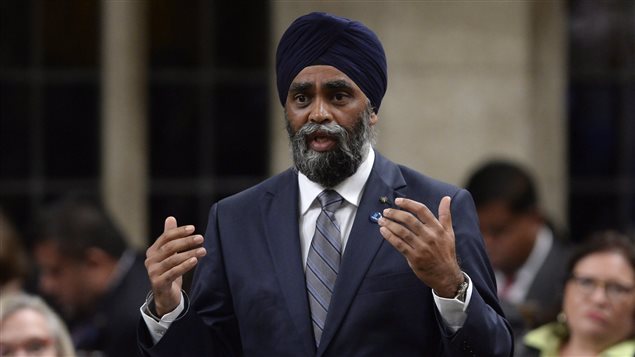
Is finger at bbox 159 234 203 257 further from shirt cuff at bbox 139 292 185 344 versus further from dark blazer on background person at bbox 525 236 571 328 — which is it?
dark blazer on background person at bbox 525 236 571 328

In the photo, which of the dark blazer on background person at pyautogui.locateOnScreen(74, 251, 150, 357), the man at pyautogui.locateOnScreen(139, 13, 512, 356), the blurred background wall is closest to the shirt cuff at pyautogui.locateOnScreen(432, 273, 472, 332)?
the man at pyautogui.locateOnScreen(139, 13, 512, 356)

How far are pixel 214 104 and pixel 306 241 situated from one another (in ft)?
23.6

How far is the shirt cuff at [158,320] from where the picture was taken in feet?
15.5

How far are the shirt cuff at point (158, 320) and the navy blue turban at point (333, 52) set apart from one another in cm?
A: 65

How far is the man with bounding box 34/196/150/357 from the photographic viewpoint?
8.38m

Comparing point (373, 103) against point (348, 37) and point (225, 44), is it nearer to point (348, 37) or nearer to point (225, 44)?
point (348, 37)

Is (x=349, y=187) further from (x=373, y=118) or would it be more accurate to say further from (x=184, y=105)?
(x=184, y=105)

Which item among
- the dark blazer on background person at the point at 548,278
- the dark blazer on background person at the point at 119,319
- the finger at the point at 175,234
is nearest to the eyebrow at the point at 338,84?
the finger at the point at 175,234

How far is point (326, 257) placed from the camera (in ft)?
15.7

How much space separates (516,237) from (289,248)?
4.47m

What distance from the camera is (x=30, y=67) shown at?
12.0 m

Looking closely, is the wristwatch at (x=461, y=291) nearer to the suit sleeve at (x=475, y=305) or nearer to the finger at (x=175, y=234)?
the suit sleeve at (x=475, y=305)

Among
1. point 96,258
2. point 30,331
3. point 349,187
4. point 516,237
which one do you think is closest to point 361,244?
point 349,187

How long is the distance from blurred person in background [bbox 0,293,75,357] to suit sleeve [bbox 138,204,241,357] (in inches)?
85.0
